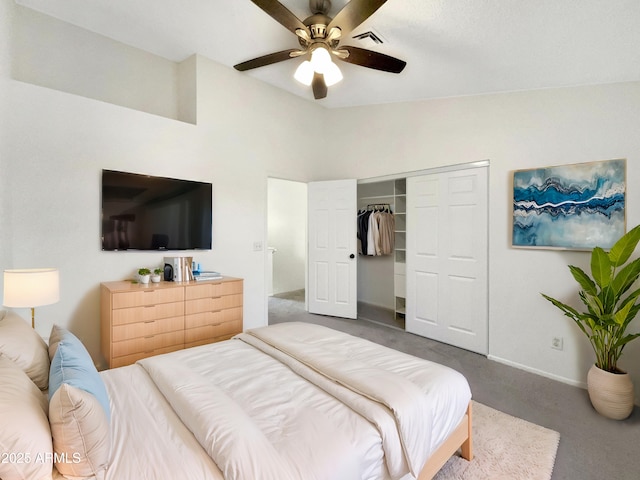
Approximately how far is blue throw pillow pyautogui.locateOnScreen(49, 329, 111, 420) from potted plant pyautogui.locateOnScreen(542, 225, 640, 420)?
2929 mm

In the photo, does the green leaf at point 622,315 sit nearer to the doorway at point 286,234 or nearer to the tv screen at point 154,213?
the tv screen at point 154,213

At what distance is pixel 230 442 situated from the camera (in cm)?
102

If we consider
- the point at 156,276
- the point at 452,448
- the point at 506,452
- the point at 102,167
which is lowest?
the point at 506,452

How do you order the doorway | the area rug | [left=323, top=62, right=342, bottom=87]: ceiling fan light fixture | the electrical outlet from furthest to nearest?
the doorway < the electrical outlet < [left=323, top=62, right=342, bottom=87]: ceiling fan light fixture < the area rug

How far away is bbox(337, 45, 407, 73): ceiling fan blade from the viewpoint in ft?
7.32

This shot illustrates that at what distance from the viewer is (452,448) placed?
1.58m

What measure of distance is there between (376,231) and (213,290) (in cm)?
262

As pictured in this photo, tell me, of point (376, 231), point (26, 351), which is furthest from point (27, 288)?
point (376, 231)

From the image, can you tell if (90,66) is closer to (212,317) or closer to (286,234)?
(212,317)

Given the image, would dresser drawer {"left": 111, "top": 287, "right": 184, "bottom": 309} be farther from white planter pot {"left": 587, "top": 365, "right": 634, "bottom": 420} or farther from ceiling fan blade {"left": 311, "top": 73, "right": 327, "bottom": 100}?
white planter pot {"left": 587, "top": 365, "right": 634, "bottom": 420}

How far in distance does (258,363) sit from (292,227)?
4.72 metres

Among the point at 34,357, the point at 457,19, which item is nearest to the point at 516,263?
the point at 457,19

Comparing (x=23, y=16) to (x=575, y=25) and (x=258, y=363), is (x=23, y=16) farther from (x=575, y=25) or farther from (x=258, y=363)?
(x=575, y=25)

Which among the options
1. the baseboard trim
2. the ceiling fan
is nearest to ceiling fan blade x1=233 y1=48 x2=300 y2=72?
the ceiling fan
